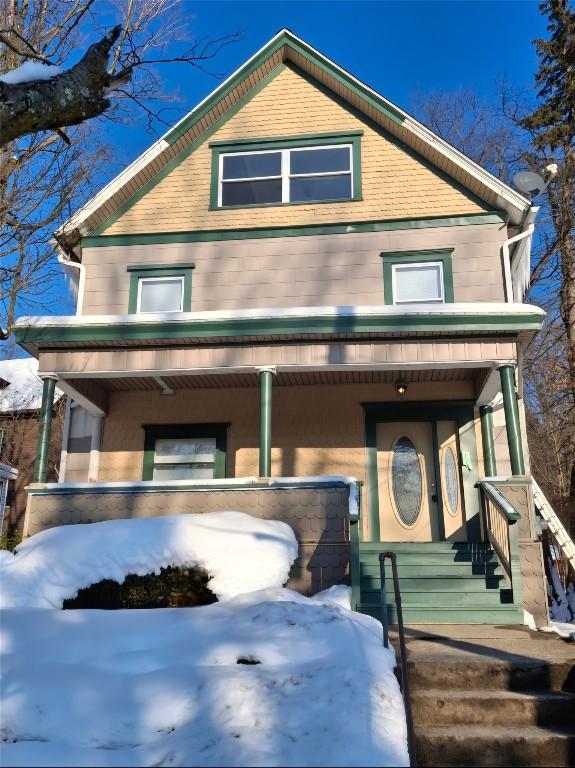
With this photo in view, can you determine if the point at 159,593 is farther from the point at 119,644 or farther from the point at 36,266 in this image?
the point at 36,266

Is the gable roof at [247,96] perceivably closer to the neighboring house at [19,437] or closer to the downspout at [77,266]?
the downspout at [77,266]

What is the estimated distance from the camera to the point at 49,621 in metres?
5.32

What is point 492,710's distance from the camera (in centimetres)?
472

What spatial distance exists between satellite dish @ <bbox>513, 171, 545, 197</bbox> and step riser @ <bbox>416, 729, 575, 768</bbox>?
8.52m

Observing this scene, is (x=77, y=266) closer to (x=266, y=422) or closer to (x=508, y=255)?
(x=266, y=422)

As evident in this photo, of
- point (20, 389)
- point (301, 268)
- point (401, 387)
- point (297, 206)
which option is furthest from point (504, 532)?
point (20, 389)

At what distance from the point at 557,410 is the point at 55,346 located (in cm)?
1778

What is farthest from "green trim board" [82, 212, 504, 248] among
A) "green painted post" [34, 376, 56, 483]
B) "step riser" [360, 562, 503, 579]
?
"step riser" [360, 562, 503, 579]

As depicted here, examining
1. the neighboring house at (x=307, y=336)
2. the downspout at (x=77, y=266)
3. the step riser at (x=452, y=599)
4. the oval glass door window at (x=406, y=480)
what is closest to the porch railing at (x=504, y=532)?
the neighboring house at (x=307, y=336)

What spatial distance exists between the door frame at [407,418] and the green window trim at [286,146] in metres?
3.46

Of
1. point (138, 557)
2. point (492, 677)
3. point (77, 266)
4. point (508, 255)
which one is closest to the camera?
point (492, 677)

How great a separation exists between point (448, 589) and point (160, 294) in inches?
257

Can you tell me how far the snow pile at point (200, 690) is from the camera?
368 centimetres

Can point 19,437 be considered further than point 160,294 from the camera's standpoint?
Yes
